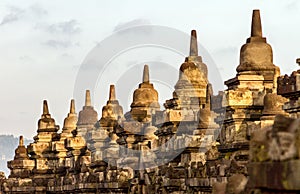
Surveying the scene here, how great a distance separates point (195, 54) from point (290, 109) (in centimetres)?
1320

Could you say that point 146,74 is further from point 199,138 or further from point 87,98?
point 87,98

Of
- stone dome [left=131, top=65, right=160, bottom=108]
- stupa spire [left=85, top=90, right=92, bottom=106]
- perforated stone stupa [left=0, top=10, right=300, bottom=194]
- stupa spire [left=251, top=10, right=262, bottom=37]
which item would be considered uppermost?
stupa spire [left=85, top=90, right=92, bottom=106]

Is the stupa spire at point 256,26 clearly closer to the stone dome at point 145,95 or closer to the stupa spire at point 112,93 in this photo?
the stone dome at point 145,95

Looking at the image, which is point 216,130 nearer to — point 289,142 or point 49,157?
point 289,142

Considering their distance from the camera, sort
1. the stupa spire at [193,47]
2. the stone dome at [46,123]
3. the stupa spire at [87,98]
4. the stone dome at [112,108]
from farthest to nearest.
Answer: the stone dome at [46,123], the stupa spire at [87,98], the stone dome at [112,108], the stupa spire at [193,47]

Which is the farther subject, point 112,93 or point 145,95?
point 112,93

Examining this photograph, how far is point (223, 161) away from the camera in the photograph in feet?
78.7

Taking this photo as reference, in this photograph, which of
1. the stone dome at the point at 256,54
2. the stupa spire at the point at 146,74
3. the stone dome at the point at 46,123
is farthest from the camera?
the stone dome at the point at 46,123

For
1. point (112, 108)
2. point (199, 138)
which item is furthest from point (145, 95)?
point (199, 138)

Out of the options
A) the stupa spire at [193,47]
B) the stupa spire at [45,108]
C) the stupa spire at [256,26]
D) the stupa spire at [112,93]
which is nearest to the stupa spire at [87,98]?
the stupa spire at [112,93]

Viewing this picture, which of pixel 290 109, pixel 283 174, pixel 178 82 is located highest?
pixel 178 82

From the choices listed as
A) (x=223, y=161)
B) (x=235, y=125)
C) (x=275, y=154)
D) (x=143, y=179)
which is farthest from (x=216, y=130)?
(x=275, y=154)

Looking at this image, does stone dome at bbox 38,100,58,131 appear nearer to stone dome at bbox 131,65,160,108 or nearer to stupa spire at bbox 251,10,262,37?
stone dome at bbox 131,65,160,108

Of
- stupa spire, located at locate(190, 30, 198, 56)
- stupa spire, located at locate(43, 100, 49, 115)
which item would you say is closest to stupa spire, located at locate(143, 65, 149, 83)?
stupa spire, located at locate(190, 30, 198, 56)
